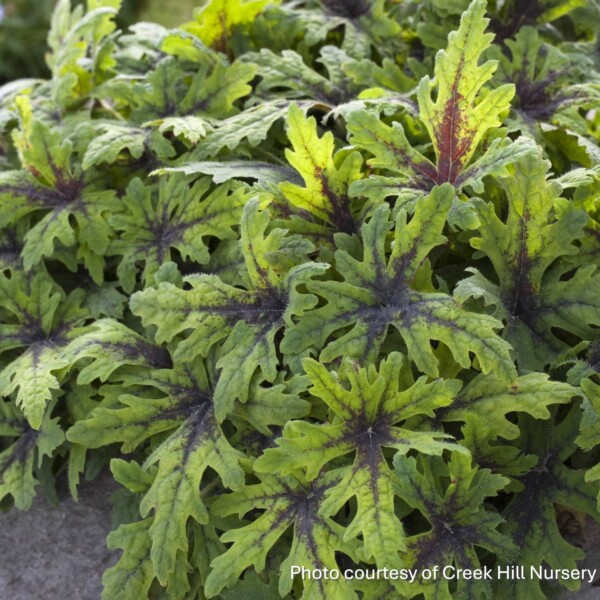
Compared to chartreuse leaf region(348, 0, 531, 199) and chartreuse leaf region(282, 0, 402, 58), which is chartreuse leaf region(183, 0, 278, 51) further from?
chartreuse leaf region(348, 0, 531, 199)

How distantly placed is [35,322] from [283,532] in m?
0.86

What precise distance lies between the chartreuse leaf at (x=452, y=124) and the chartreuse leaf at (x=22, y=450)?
36.2 inches

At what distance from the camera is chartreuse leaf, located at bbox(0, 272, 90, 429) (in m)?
1.97

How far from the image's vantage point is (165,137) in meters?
2.26

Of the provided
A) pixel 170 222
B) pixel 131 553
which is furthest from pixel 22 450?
pixel 170 222

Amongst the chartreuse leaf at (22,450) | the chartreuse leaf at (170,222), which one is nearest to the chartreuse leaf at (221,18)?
the chartreuse leaf at (170,222)

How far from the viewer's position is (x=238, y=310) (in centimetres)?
176

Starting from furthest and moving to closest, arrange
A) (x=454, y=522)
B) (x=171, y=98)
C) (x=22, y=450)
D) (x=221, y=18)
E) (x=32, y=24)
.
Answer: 1. (x=32, y=24)
2. (x=221, y=18)
3. (x=171, y=98)
4. (x=22, y=450)
5. (x=454, y=522)

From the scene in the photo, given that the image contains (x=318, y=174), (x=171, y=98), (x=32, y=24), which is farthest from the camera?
(x=32, y=24)

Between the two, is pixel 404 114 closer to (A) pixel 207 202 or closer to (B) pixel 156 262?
(A) pixel 207 202

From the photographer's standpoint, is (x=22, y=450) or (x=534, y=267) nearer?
(x=534, y=267)

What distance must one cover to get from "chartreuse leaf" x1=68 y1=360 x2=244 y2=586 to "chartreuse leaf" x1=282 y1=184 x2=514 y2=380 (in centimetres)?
26

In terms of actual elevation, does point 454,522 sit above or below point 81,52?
below

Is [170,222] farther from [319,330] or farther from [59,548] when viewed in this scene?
[59,548]
